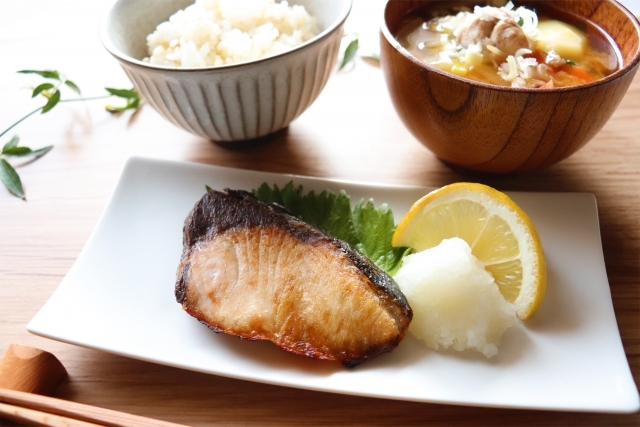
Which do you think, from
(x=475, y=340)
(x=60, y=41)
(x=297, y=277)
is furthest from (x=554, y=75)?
(x=60, y=41)

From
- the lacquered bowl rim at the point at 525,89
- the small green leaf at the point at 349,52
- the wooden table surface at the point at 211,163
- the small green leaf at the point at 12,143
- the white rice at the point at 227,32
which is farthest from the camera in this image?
the small green leaf at the point at 349,52

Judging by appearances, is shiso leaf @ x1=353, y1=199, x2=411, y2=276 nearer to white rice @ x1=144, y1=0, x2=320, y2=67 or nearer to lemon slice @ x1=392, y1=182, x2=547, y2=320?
lemon slice @ x1=392, y1=182, x2=547, y2=320

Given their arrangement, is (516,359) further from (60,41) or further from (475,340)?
(60,41)

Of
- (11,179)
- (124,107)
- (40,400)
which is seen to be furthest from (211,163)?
(40,400)

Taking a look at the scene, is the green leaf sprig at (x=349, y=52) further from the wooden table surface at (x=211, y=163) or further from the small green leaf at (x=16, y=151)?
the small green leaf at (x=16, y=151)

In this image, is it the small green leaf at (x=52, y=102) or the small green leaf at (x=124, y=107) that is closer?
the small green leaf at (x=52, y=102)

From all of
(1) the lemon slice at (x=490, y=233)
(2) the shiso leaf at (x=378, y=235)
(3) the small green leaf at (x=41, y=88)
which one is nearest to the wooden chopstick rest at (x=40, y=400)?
(2) the shiso leaf at (x=378, y=235)

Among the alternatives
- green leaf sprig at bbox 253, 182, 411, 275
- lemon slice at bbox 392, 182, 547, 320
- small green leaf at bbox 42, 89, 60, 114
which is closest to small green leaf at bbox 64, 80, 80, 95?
small green leaf at bbox 42, 89, 60, 114
